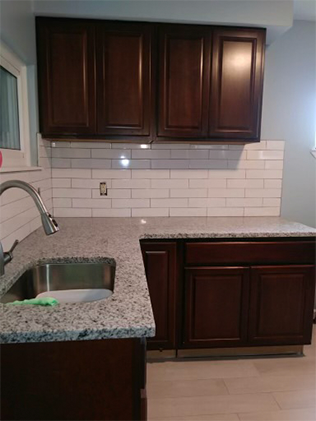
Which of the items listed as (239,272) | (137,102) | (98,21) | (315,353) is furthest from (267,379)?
(98,21)

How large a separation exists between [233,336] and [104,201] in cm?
142

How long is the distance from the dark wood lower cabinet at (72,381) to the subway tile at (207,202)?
73.0 inches

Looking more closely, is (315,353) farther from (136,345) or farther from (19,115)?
(19,115)

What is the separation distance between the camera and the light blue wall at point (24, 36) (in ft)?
5.34

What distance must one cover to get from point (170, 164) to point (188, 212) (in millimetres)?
431

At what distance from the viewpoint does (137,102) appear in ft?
7.39

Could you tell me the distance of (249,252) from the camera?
217 cm

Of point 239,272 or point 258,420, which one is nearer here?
point 258,420

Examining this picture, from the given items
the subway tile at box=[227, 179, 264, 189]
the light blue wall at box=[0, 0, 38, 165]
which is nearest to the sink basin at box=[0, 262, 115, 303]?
the light blue wall at box=[0, 0, 38, 165]

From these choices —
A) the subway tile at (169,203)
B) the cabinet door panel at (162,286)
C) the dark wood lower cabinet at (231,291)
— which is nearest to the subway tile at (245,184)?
the subway tile at (169,203)

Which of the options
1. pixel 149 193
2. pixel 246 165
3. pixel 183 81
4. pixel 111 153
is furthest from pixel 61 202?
pixel 246 165

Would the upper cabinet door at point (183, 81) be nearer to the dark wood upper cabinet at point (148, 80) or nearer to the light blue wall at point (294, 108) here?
the dark wood upper cabinet at point (148, 80)

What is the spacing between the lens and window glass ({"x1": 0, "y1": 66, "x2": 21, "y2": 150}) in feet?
6.09

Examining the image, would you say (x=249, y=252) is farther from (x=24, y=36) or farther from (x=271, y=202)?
(x=24, y=36)
